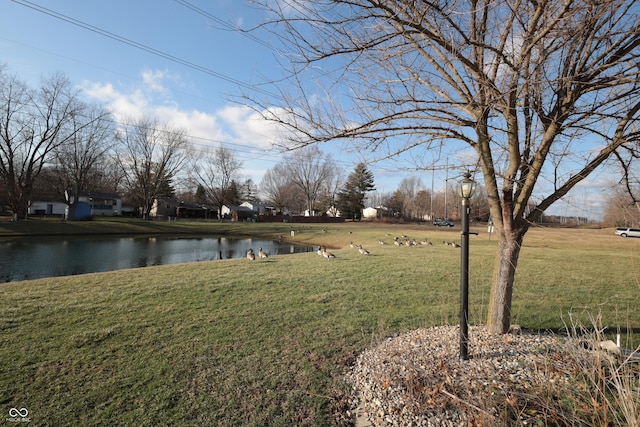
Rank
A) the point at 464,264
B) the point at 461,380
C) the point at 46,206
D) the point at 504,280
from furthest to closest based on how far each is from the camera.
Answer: the point at 46,206 → the point at 504,280 → the point at 464,264 → the point at 461,380

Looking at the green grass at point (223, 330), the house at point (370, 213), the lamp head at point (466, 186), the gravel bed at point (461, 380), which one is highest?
the house at point (370, 213)

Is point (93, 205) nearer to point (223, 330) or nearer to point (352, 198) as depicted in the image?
point (352, 198)

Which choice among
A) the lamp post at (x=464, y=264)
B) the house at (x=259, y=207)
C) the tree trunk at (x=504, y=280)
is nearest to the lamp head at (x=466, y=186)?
the lamp post at (x=464, y=264)

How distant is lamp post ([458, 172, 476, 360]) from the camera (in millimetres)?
3375

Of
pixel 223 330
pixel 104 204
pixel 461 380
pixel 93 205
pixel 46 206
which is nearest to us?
pixel 461 380

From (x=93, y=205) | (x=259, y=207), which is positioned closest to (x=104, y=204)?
(x=93, y=205)

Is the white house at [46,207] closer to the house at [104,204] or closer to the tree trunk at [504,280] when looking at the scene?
the house at [104,204]

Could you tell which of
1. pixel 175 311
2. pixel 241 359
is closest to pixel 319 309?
pixel 241 359

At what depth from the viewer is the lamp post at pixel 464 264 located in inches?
133

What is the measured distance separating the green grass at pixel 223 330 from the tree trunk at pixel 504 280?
3.23ft

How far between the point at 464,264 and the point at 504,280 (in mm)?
788

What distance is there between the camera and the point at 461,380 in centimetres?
295

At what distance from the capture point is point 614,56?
10.2 feet

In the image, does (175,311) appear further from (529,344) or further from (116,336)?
(529,344)
